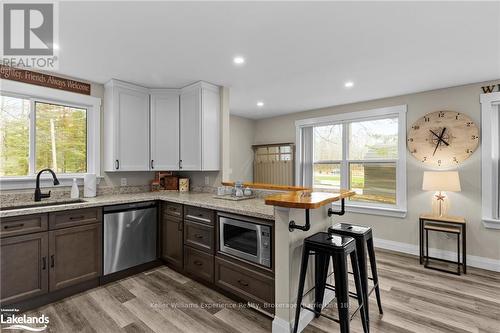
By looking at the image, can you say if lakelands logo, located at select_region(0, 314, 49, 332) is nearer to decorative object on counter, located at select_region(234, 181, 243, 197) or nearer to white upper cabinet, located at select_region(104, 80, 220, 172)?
white upper cabinet, located at select_region(104, 80, 220, 172)

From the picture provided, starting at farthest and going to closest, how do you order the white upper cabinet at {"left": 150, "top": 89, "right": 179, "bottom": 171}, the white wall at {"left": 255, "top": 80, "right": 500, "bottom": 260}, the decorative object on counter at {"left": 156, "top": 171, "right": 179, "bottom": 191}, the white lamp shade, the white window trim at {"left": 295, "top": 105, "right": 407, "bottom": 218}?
the decorative object on counter at {"left": 156, "top": 171, "right": 179, "bottom": 191} → the white window trim at {"left": 295, "top": 105, "right": 407, "bottom": 218} → the white upper cabinet at {"left": 150, "top": 89, "right": 179, "bottom": 171} → the white wall at {"left": 255, "top": 80, "right": 500, "bottom": 260} → the white lamp shade

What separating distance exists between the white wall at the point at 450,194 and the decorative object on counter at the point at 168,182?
304cm

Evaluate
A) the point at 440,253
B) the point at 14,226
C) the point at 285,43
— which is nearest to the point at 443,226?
the point at 440,253

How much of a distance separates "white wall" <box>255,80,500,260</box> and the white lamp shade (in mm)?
366

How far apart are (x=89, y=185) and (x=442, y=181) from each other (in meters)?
4.63

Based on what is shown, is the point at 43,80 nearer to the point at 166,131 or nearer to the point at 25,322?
the point at 166,131

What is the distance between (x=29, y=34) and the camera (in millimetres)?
2064

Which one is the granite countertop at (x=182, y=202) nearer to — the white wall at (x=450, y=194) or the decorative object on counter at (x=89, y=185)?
the decorative object on counter at (x=89, y=185)

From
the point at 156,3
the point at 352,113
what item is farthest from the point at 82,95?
the point at 352,113

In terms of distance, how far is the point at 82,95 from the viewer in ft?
10.4

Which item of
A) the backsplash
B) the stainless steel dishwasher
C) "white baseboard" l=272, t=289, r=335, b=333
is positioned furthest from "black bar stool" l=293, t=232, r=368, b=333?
the backsplash

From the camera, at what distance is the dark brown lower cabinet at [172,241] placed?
2.93m

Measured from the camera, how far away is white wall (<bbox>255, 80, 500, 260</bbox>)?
3.22 metres

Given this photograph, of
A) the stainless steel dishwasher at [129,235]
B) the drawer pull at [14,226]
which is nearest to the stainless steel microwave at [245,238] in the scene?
the stainless steel dishwasher at [129,235]
